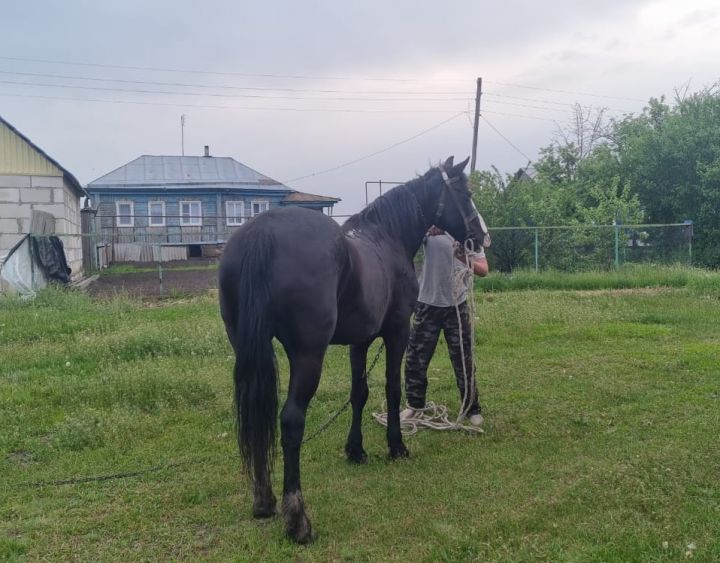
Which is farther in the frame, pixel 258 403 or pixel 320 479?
pixel 320 479

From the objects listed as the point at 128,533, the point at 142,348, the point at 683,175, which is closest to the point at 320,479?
the point at 128,533

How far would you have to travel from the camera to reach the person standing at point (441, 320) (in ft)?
15.9

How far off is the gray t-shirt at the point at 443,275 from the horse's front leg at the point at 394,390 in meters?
0.84

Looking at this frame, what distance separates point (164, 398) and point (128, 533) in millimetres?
2358

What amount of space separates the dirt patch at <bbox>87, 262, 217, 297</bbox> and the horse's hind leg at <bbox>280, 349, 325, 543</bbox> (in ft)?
34.0

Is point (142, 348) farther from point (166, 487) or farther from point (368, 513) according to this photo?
point (368, 513)

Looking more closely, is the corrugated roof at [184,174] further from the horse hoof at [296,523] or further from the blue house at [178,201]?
the horse hoof at [296,523]

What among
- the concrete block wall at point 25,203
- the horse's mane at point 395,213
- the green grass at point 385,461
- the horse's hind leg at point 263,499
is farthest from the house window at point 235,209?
the horse's hind leg at point 263,499

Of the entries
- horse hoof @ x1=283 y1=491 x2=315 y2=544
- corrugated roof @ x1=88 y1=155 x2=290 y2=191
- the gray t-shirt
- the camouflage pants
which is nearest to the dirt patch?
the camouflage pants

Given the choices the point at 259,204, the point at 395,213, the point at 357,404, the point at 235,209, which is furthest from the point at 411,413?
the point at 259,204

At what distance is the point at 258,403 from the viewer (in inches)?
119

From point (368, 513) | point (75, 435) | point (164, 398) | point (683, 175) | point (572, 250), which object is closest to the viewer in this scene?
point (368, 513)

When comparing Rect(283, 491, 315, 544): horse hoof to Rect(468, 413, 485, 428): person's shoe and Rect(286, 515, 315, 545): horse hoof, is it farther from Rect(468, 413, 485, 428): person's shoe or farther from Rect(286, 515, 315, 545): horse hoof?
Rect(468, 413, 485, 428): person's shoe

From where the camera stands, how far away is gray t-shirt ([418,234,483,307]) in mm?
4859
